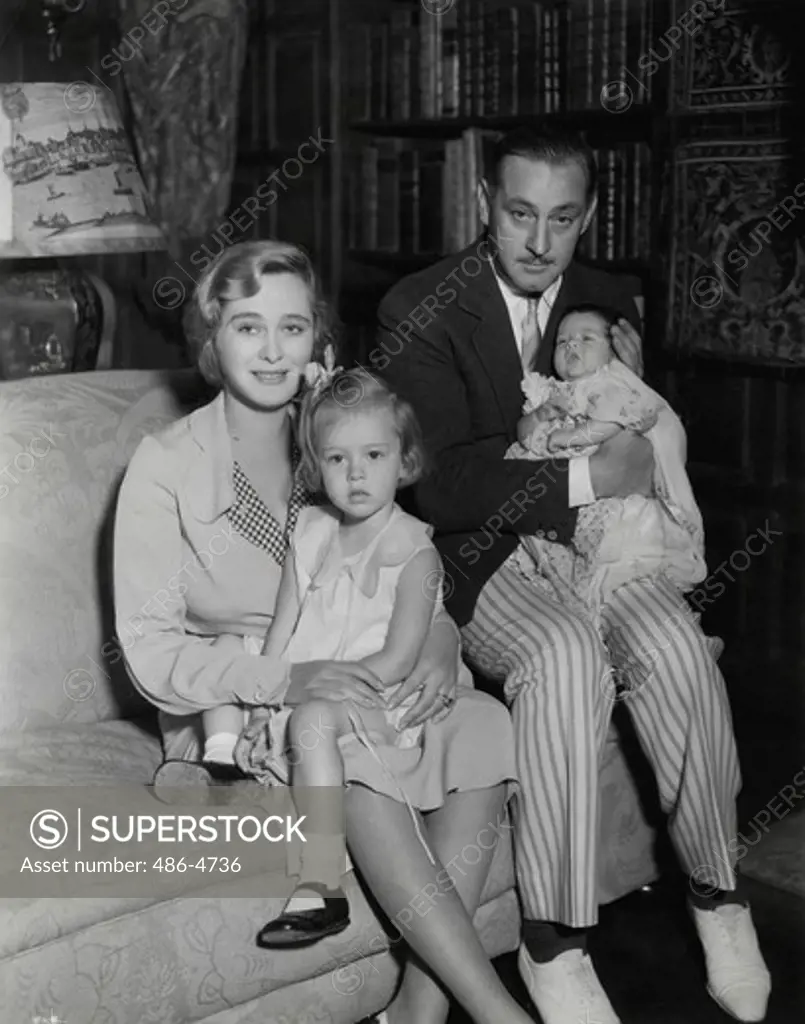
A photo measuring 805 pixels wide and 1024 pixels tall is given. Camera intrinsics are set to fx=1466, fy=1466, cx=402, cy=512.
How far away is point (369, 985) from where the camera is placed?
182 centimetres

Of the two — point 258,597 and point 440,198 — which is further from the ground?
point 440,198

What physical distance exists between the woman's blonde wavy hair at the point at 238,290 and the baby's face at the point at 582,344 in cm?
33

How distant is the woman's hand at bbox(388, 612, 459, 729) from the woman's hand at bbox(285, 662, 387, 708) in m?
0.04

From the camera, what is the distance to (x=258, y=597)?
1.89m

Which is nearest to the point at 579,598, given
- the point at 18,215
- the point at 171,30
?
the point at 18,215

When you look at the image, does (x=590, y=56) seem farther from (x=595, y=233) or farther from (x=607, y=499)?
(x=607, y=499)

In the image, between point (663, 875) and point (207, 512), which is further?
point (663, 875)

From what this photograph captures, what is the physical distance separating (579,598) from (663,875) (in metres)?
0.53

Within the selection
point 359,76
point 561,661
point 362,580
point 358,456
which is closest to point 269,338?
point 358,456

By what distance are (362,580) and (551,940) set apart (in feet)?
1.68

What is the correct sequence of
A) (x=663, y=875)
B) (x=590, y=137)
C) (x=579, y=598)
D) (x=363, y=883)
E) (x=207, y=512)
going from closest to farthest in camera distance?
(x=363, y=883) < (x=207, y=512) < (x=579, y=598) < (x=663, y=875) < (x=590, y=137)

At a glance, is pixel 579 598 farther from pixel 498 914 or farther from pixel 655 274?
pixel 655 274

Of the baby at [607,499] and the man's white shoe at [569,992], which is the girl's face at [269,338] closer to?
the baby at [607,499]

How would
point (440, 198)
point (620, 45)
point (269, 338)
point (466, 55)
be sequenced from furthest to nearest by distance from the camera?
1. point (440, 198)
2. point (466, 55)
3. point (620, 45)
4. point (269, 338)
